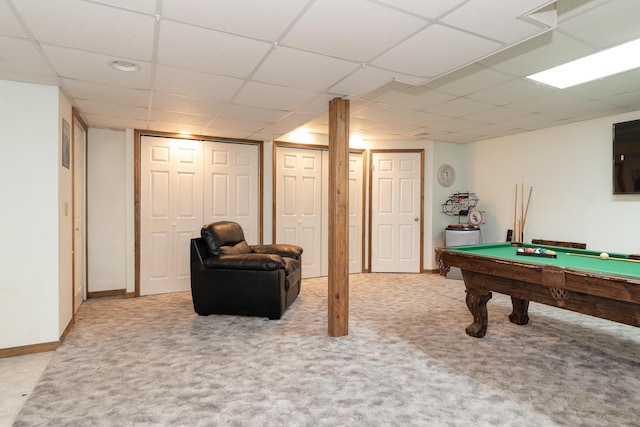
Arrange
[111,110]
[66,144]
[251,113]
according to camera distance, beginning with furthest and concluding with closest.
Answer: [251,113], [111,110], [66,144]

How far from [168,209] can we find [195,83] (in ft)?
8.18

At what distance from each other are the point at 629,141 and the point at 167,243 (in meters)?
6.06

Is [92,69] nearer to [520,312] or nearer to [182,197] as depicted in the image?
[182,197]

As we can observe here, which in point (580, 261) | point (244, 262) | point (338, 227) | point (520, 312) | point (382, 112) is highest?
point (382, 112)

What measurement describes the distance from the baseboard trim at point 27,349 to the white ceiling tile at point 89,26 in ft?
7.81

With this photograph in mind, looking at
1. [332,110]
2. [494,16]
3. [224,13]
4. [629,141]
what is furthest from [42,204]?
[629,141]

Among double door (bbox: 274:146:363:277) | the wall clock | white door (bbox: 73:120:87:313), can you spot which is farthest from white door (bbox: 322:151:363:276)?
white door (bbox: 73:120:87:313)

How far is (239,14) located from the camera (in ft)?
6.28

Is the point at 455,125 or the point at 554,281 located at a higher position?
the point at 455,125

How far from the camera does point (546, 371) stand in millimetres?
2525

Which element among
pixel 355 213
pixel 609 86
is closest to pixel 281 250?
pixel 355 213

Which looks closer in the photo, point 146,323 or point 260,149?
point 146,323

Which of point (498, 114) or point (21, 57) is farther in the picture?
point (498, 114)

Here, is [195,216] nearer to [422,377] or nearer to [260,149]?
[260,149]
